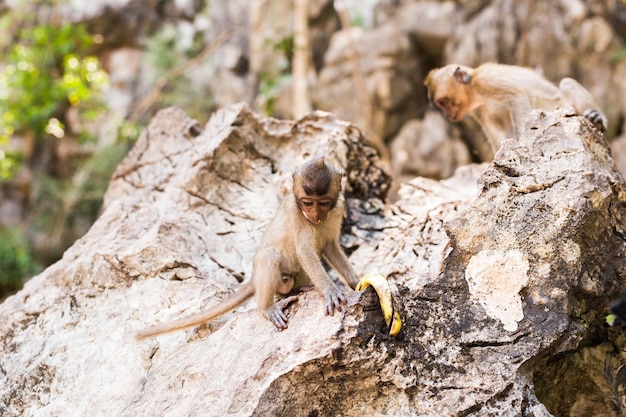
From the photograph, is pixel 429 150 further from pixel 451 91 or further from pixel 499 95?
pixel 499 95

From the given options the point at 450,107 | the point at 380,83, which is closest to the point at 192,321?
the point at 450,107

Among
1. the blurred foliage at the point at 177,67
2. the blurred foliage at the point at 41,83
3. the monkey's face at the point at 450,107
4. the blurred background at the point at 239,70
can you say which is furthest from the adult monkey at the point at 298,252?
the blurred foliage at the point at 177,67

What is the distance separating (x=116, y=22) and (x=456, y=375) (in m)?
15.4

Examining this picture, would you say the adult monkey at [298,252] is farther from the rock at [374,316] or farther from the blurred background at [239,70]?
the blurred background at [239,70]

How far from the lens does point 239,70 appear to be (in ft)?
51.5

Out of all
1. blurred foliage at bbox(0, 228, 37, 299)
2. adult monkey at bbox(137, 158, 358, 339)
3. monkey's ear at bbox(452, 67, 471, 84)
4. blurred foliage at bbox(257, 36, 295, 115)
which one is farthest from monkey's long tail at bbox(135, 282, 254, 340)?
blurred foliage at bbox(0, 228, 37, 299)

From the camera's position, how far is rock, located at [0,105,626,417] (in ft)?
10.1

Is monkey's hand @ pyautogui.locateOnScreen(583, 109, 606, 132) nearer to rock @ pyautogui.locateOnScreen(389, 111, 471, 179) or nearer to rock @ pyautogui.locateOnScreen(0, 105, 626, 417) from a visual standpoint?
rock @ pyautogui.locateOnScreen(0, 105, 626, 417)

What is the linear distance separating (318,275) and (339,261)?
0.59 m

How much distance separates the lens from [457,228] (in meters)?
3.50

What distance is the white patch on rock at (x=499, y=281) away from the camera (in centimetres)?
323

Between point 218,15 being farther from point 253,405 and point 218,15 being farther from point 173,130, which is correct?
point 253,405

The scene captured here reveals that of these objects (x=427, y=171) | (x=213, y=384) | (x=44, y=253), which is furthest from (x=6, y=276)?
(x=213, y=384)

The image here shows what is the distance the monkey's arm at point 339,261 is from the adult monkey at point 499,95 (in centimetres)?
217
